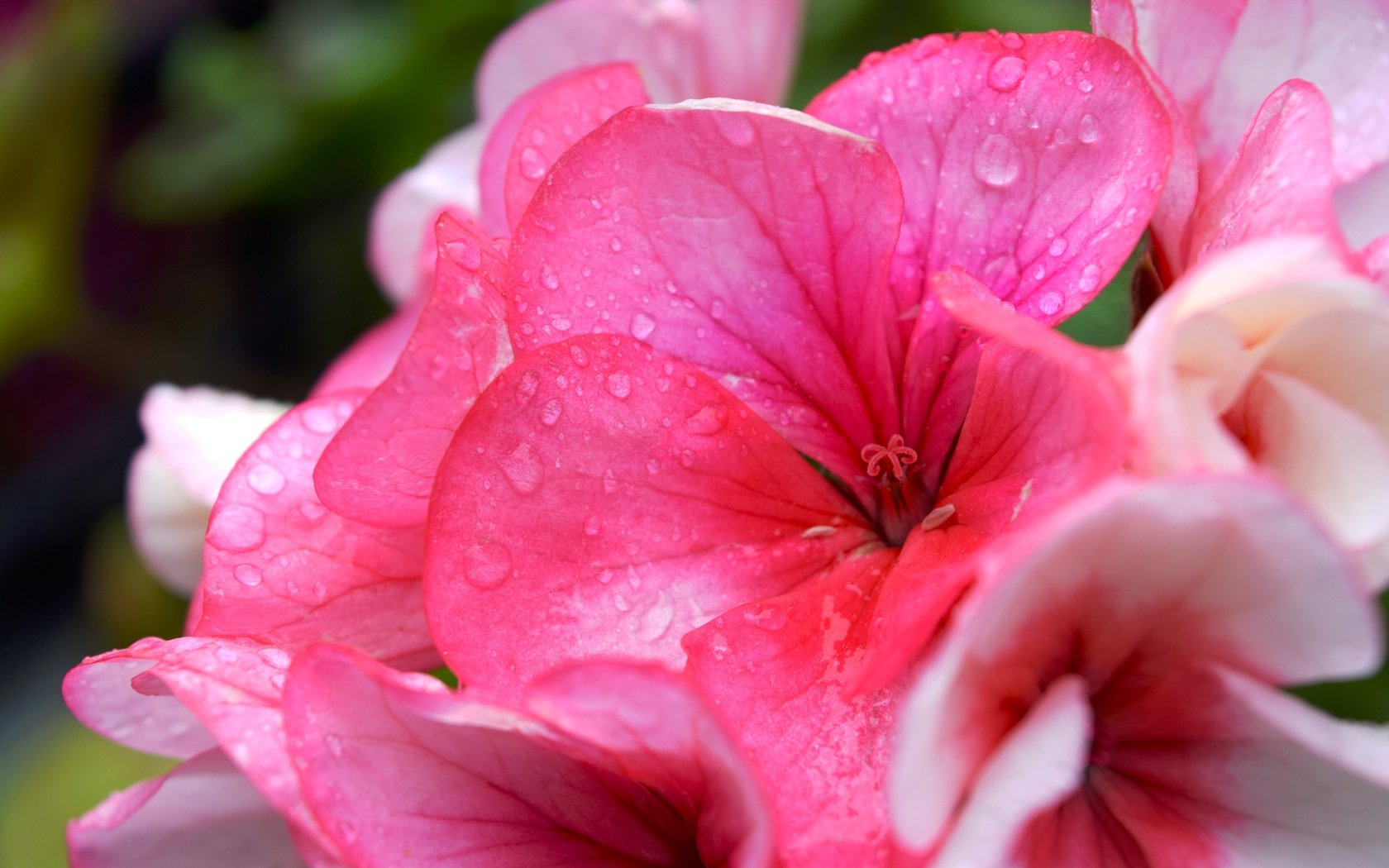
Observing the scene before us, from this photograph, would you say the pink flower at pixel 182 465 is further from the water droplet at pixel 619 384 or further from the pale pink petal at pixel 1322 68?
the pale pink petal at pixel 1322 68

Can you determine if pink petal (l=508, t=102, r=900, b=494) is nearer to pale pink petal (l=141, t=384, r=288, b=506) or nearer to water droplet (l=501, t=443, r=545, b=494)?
water droplet (l=501, t=443, r=545, b=494)

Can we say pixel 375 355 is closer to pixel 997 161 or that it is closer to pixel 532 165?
pixel 532 165

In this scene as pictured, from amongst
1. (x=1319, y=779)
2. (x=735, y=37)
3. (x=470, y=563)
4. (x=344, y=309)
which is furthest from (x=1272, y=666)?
(x=344, y=309)

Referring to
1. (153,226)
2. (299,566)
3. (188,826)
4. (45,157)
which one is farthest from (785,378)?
(153,226)

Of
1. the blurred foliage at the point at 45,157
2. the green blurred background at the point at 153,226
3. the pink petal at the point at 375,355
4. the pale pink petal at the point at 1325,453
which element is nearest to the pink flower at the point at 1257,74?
the pale pink petal at the point at 1325,453

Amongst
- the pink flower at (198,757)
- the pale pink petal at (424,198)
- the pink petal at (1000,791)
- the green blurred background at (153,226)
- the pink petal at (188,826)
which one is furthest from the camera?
the green blurred background at (153,226)

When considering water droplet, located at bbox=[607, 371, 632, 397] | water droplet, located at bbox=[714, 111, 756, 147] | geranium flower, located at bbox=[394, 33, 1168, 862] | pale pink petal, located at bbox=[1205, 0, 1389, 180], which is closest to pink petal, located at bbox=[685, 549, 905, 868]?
geranium flower, located at bbox=[394, 33, 1168, 862]
